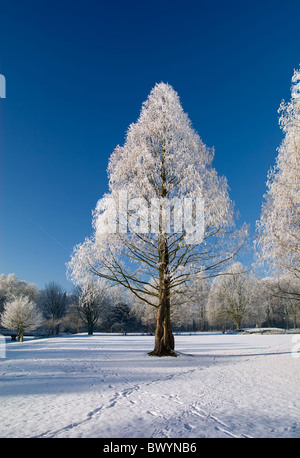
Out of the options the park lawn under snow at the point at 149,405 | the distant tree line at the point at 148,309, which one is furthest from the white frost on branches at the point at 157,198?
the distant tree line at the point at 148,309

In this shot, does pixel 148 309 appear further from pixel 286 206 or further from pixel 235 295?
pixel 286 206

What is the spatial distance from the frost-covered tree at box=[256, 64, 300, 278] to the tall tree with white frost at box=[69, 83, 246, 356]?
5.24ft

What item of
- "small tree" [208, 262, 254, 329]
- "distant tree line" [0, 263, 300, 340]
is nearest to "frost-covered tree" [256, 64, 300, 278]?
"distant tree line" [0, 263, 300, 340]

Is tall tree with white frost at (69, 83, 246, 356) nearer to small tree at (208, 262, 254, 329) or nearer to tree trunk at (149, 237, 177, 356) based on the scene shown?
tree trunk at (149, 237, 177, 356)

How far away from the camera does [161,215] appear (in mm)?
10844

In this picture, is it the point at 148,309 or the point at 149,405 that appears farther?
the point at 148,309

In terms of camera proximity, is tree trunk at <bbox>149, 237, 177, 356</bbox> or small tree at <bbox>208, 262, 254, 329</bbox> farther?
small tree at <bbox>208, 262, 254, 329</bbox>

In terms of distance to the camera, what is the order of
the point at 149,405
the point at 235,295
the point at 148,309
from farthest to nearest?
the point at 148,309, the point at 235,295, the point at 149,405

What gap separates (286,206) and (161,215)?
4467 millimetres

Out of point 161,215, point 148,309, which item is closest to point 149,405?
point 161,215

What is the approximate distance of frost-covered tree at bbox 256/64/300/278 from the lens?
949 cm

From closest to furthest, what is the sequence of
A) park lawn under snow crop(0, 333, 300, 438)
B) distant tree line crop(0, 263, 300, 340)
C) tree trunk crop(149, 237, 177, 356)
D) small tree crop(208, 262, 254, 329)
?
park lawn under snow crop(0, 333, 300, 438) < tree trunk crop(149, 237, 177, 356) < distant tree line crop(0, 263, 300, 340) < small tree crop(208, 262, 254, 329)

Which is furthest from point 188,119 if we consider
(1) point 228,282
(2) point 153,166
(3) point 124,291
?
(1) point 228,282
